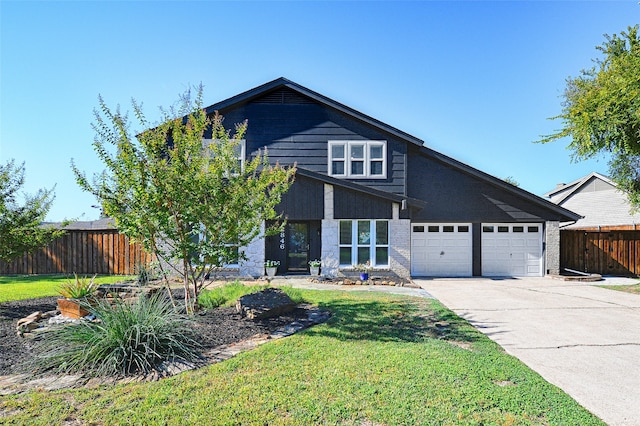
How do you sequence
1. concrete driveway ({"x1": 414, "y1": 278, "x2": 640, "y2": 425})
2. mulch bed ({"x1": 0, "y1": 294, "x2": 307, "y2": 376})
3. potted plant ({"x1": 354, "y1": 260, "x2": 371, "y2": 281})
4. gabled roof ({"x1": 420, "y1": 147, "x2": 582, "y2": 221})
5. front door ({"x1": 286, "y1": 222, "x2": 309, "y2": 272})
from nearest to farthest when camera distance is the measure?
concrete driveway ({"x1": 414, "y1": 278, "x2": 640, "y2": 425}) < mulch bed ({"x1": 0, "y1": 294, "x2": 307, "y2": 376}) < potted plant ({"x1": 354, "y1": 260, "x2": 371, "y2": 281}) < front door ({"x1": 286, "y1": 222, "x2": 309, "y2": 272}) < gabled roof ({"x1": 420, "y1": 147, "x2": 582, "y2": 221})

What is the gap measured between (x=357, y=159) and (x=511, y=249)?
7.84 meters

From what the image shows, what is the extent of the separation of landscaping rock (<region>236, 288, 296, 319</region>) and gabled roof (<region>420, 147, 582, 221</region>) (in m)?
10.4

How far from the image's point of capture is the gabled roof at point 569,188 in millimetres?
23125

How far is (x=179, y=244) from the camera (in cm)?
594

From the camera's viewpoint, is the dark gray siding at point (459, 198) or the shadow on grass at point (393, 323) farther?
the dark gray siding at point (459, 198)

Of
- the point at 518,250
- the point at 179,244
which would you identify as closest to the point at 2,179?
the point at 179,244

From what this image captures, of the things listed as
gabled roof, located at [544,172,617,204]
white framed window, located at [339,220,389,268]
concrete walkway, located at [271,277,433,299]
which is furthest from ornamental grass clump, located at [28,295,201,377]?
gabled roof, located at [544,172,617,204]

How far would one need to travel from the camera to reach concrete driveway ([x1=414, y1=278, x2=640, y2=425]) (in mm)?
3796

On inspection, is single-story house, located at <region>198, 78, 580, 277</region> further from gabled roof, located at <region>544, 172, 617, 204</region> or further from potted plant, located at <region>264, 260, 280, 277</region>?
gabled roof, located at <region>544, 172, 617, 204</region>

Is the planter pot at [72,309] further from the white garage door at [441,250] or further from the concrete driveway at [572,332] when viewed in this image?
the white garage door at [441,250]

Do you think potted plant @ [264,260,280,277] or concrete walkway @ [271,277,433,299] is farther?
potted plant @ [264,260,280,277]

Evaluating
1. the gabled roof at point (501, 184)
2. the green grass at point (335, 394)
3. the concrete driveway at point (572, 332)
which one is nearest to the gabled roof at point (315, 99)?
the gabled roof at point (501, 184)

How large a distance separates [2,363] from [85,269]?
11.7 m

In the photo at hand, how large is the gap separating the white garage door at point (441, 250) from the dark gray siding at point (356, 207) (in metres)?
2.66
